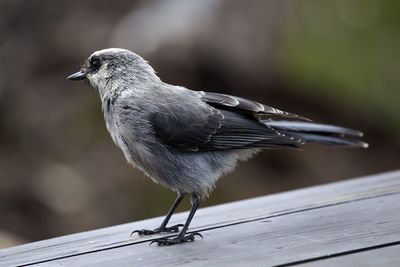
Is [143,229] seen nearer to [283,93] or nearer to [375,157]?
[283,93]

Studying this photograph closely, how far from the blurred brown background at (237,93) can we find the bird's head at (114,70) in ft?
11.3

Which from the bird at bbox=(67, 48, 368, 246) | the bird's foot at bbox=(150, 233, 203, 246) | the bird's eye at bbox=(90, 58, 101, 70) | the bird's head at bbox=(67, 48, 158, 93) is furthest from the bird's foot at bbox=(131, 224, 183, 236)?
the bird's eye at bbox=(90, 58, 101, 70)

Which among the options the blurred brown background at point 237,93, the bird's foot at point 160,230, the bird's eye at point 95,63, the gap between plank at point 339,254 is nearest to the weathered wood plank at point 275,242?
the gap between plank at point 339,254

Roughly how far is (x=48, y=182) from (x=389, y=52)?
4437mm

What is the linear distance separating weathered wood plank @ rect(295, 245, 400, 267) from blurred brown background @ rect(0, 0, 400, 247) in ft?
16.7

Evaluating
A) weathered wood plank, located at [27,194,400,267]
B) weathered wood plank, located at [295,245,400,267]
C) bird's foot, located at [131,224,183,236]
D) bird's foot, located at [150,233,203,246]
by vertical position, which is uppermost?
weathered wood plank, located at [295,245,400,267]

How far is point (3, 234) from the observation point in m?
8.69

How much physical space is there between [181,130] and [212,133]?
0.23 m

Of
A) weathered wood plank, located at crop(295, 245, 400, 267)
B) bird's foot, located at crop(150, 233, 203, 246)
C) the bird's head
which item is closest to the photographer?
weathered wood plank, located at crop(295, 245, 400, 267)

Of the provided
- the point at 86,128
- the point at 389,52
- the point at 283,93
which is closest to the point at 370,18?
the point at 389,52

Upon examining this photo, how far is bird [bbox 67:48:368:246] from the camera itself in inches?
191

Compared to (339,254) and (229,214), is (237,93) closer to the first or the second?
(229,214)

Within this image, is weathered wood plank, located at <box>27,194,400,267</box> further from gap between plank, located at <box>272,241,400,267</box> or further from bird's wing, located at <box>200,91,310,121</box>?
bird's wing, located at <box>200,91,310,121</box>

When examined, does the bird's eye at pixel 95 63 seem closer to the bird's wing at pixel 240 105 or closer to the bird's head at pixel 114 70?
the bird's head at pixel 114 70
